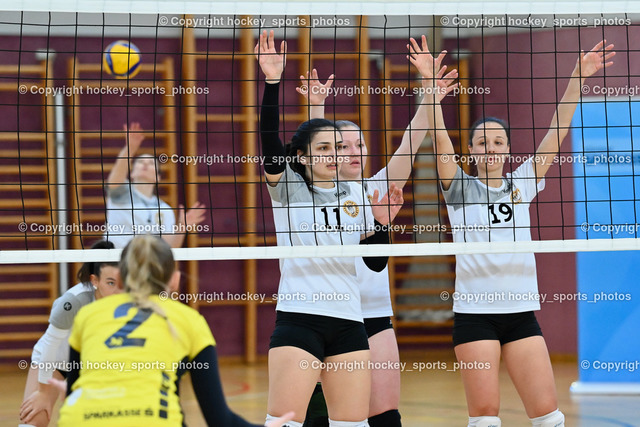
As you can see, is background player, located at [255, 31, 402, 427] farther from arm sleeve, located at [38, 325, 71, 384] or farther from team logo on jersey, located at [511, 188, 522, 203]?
arm sleeve, located at [38, 325, 71, 384]

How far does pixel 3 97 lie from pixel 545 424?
6577 mm

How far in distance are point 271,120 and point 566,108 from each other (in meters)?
1.50

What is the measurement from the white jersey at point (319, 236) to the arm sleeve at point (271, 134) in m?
0.12

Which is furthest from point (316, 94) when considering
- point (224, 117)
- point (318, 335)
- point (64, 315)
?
point (224, 117)

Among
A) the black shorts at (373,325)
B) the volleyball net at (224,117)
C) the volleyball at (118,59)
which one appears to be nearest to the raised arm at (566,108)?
the black shorts at (373,325)

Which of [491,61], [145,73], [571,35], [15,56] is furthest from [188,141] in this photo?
[571,35]

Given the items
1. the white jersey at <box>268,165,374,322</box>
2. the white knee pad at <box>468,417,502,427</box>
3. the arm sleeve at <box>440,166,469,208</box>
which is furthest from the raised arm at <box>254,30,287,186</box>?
the white knee pad at <box>468,417,502,427</box>

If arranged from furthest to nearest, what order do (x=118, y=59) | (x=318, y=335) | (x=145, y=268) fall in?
(x=118, y=59), (x=318, y=335), (x=145, y=268)

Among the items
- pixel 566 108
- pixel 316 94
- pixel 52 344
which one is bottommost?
pixel 52 344

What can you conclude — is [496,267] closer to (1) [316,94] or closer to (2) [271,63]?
(1) [316,94]

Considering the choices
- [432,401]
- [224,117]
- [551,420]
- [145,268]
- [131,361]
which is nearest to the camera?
[131,361]

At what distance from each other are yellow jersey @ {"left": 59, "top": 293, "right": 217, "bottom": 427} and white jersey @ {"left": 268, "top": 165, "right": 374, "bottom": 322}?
114 centimetres

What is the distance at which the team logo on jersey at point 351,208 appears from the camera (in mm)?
3863

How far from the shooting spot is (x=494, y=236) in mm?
4121
